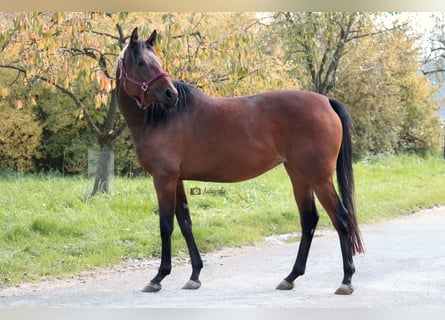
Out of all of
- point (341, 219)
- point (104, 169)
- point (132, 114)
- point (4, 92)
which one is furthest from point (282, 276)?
point (4, 92)

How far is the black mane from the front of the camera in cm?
458

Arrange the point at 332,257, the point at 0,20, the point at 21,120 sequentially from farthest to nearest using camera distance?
the point at 21,120 → the point at 0,20 → the point at 332,257

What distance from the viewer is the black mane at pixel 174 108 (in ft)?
15.0

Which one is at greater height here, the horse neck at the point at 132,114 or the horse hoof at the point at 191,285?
the horse neck at the point at 132,114

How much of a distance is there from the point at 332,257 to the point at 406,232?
81cm

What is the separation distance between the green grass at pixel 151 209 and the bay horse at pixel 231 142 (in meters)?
0.82

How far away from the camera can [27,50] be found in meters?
5.68

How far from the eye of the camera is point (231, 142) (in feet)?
15.2

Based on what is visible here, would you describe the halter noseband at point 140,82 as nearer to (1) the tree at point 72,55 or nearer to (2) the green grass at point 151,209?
(1) the tree at point 72,55

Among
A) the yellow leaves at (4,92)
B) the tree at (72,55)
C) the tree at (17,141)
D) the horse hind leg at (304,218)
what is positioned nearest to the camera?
the horse hind leg at (304,218)

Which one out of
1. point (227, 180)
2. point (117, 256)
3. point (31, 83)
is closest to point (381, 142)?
point (227, 180)

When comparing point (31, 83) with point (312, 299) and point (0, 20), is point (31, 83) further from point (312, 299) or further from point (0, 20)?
point (312, 299)

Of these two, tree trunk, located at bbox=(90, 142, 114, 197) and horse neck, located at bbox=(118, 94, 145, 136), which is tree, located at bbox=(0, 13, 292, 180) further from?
horse neck, located at bbox=(118, 94, 145, 136)

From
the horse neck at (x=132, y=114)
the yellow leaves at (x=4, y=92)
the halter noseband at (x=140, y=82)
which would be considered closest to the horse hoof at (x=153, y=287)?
the horse neck at (x=132, y=114)
